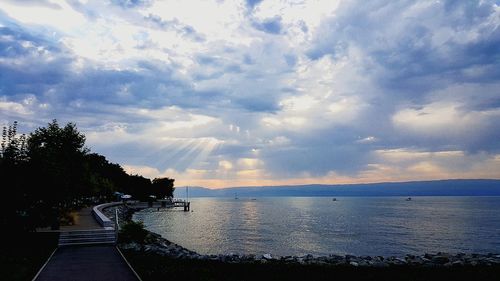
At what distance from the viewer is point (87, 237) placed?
2270 cm

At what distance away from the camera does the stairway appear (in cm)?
2211

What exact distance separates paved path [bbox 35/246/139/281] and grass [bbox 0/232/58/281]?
50cm

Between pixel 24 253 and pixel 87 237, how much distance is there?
3.98 meters

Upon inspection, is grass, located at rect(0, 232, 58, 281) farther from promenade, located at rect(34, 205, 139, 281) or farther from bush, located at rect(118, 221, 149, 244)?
bush, located at rect(118, 221, 149, 244)

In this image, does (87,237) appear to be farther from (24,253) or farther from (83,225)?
(83,225)

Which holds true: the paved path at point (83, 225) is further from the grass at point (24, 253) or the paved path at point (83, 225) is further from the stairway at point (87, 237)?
the grass at point (24, 253)

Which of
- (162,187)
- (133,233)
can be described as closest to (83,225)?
(133,233)

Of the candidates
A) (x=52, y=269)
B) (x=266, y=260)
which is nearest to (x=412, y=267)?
(x=266, y=260)

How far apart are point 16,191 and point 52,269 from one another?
708 centimetres

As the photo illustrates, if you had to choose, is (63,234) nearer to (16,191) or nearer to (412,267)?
(16,191)

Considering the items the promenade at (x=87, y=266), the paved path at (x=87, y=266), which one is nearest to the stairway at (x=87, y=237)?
the promenade at (x=87, y=266)

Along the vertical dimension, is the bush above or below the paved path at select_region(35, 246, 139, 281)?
above

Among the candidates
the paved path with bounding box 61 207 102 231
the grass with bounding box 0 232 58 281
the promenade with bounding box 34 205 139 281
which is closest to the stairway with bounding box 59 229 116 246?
the grass with bounding box 0 232 58 281

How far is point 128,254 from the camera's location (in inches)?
755
